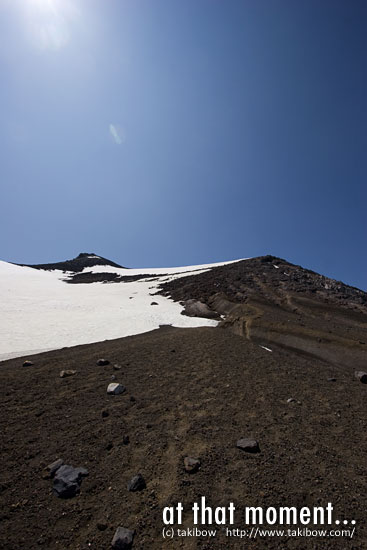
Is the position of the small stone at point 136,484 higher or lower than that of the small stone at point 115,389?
lower

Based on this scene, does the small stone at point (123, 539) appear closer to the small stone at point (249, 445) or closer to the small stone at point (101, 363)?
the small stone at point (249, 445)

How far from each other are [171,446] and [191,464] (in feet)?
2.64

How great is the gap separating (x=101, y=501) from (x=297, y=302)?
22.1 metres

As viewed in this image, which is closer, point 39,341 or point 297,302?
point 39,341

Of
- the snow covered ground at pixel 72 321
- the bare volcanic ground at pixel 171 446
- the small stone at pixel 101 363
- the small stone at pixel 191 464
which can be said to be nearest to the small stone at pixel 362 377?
the bare volcanic ground at pixel 171 446

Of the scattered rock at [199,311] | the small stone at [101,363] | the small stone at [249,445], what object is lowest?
the small stone at [249,445]

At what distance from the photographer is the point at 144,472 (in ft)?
14.4

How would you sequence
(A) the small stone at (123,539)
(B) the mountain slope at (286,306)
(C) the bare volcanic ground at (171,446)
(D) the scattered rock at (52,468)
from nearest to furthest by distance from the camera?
1. (A) the small stone at (123,539)
2. (C) the bare volcanic ground at (171,446)
3. (D) the scattered rock at (52,468)
4. (B) the mountain slope at (286,306)

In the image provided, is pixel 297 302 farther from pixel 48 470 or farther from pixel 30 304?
pixel 30 304

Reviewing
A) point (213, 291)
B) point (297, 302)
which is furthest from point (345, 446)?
point (213, 291)

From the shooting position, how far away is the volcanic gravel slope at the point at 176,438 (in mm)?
3535

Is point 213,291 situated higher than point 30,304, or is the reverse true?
point 213,291

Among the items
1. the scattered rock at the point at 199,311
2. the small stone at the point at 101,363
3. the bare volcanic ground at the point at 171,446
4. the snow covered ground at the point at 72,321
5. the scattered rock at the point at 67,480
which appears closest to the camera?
the bare volcanic ground at the point at 171,446

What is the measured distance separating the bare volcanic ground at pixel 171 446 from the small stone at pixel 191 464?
0.11 meters
